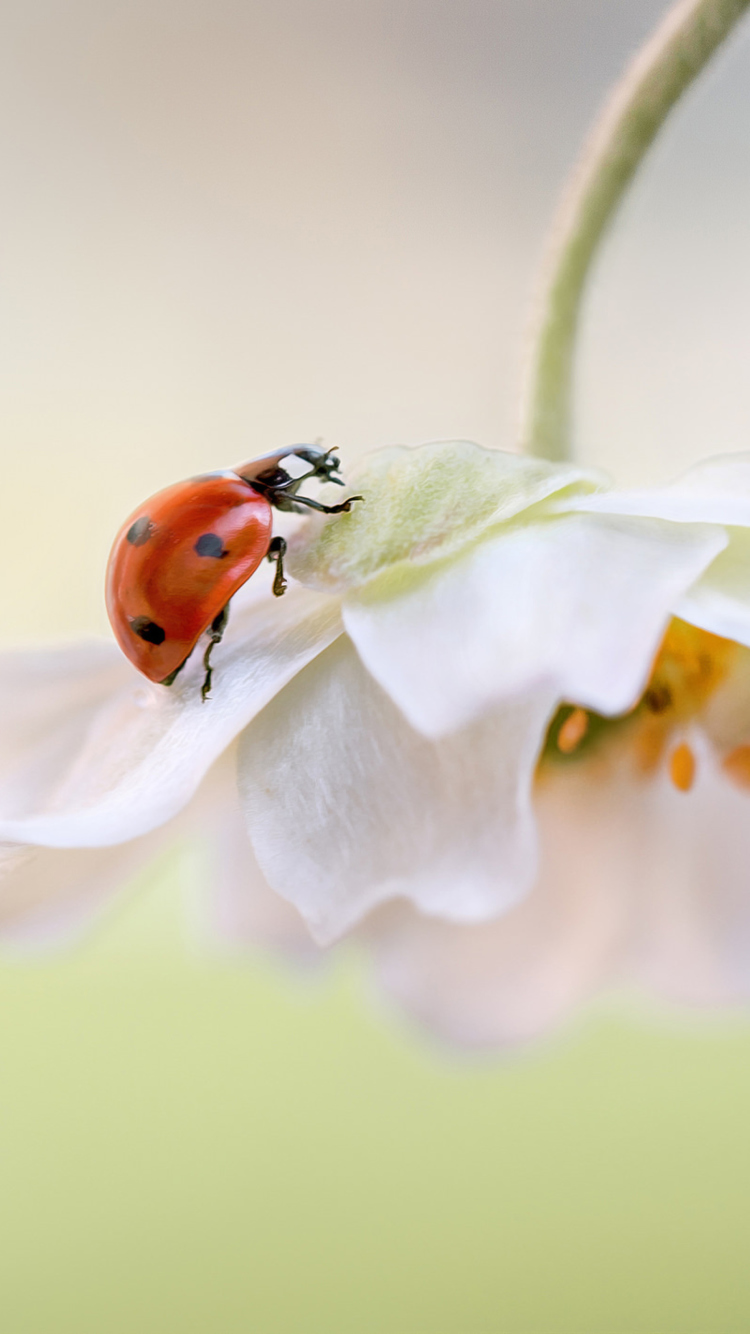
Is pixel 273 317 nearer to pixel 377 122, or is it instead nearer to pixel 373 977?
pixel 377 122

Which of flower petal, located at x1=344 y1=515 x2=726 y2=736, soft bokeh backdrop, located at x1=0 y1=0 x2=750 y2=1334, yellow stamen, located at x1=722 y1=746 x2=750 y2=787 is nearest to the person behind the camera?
flower petal, located at x1=344 y1=515 x2=726 y2=736

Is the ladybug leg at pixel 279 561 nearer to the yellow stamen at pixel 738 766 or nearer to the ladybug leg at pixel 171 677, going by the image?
the ladybug leg at pixel 171 677

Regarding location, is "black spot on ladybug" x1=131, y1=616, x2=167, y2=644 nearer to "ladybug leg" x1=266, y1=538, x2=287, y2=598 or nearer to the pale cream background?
"ladybug leg" x1=266, y1=538, x2=287, y2=598

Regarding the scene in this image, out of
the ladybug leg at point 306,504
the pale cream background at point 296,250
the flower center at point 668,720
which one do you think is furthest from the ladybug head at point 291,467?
the pale cream background at point 296,250

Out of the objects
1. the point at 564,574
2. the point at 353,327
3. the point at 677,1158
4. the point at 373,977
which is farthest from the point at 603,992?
the point at 353,327

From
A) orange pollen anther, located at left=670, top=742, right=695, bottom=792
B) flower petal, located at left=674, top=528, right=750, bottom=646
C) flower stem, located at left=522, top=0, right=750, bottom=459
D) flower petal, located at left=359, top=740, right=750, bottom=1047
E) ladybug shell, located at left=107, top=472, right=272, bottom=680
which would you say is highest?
flower stem, located at left=522, top=0, right=750, bottom=459

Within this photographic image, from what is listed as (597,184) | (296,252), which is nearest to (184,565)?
(597,184)

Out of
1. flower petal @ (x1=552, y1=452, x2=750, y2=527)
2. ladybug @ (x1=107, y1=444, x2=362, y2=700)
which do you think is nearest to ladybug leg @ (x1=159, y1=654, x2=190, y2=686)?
ladybug @ (x1=107, y1=444, x2=362, y2=700)

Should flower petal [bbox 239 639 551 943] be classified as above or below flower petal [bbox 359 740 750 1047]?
above
